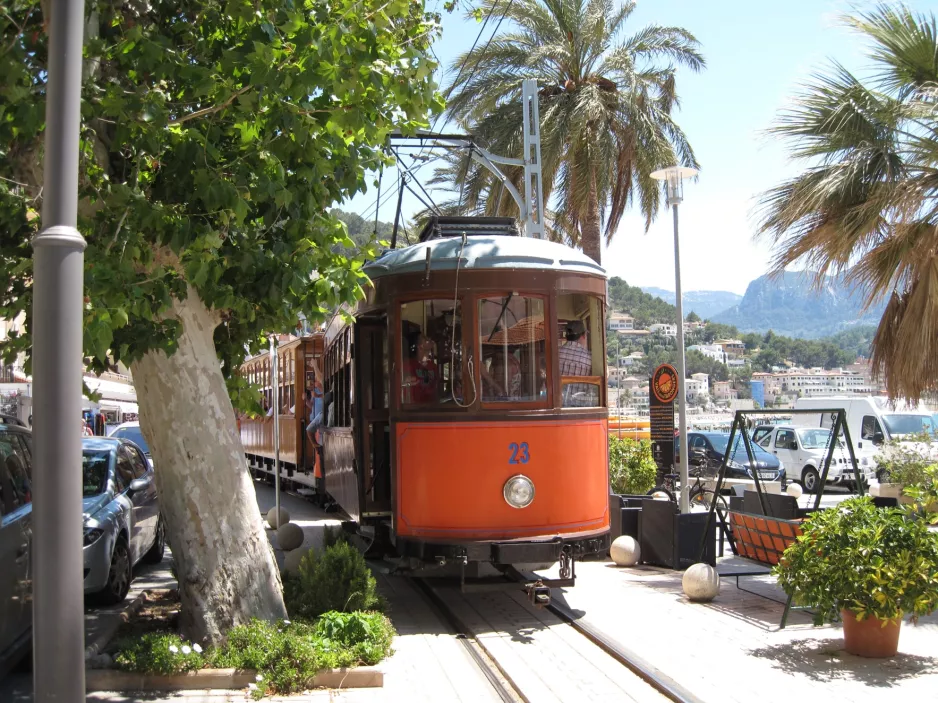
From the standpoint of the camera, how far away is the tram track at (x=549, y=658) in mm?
6047

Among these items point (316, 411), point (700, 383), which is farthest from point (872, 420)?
point (700, 383)

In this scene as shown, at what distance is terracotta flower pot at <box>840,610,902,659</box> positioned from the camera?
6770mm

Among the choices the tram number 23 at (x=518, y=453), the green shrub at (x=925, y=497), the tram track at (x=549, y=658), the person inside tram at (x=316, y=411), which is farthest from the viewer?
the person inside tram at (x=316, y=411)

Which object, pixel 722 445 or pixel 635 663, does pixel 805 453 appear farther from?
pixel 635 663

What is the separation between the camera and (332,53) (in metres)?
5.84

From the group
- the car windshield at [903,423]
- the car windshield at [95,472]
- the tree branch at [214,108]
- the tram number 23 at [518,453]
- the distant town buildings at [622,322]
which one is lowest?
the car windshield at [903,423]

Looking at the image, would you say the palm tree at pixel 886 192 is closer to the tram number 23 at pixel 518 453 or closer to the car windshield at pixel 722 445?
the tram number 23 at pixel 518 453

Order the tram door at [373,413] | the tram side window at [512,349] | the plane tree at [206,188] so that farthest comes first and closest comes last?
the tram door at [373,413] → the tram side window at [512,349] → the plane tree at [206,188]

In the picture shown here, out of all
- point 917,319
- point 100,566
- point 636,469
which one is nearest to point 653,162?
point 636,469

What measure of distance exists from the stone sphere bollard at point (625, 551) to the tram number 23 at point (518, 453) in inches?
140

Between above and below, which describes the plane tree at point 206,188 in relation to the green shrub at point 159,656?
above

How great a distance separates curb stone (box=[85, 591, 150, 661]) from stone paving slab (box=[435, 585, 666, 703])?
9.34 ft

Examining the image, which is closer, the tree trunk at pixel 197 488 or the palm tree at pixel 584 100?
the tree trunk at pixel 197 488

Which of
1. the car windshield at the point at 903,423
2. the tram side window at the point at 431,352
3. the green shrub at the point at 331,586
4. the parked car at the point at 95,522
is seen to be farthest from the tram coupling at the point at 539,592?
the car windshield at the point at 903,423
